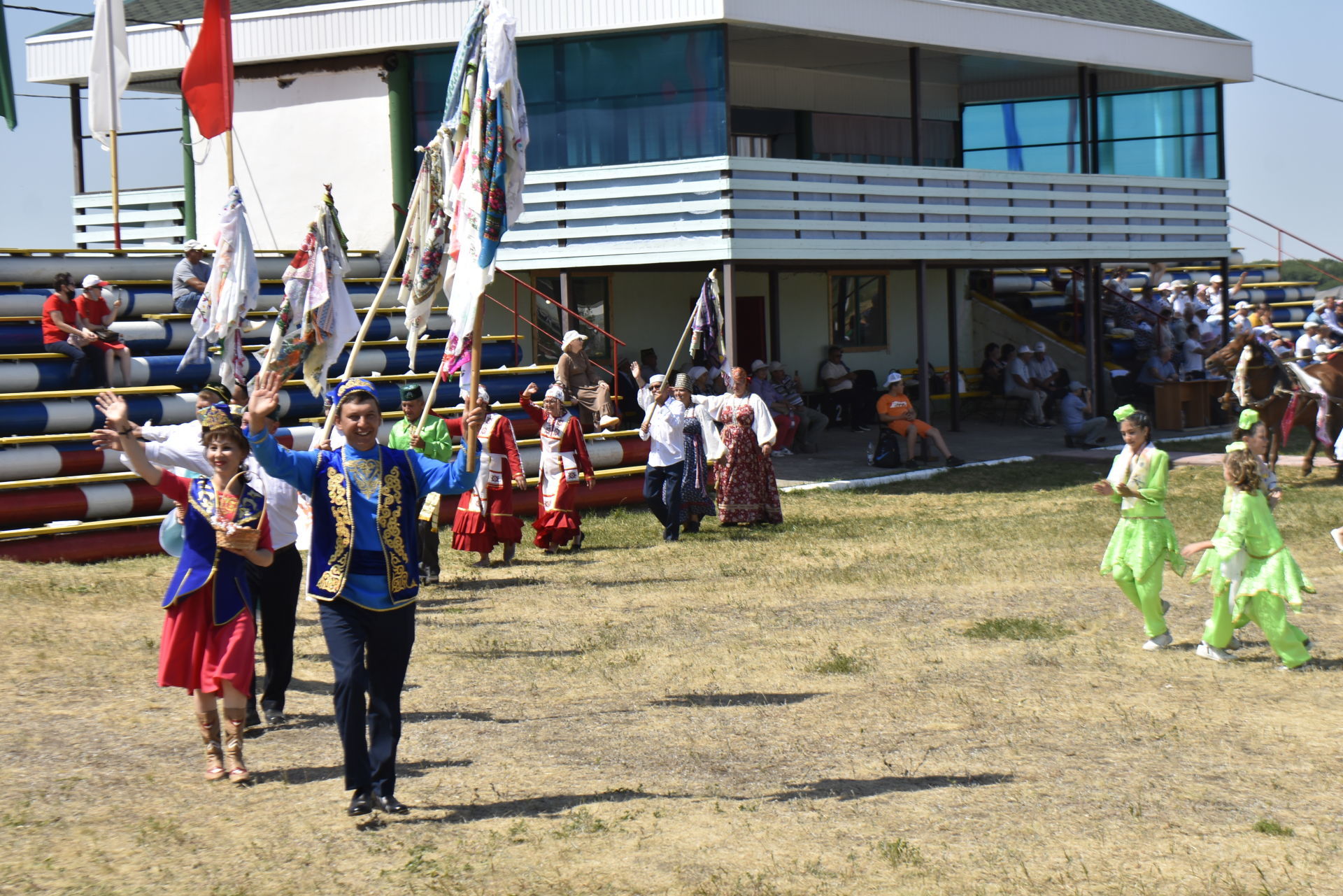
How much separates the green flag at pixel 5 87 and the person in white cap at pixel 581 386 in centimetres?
698

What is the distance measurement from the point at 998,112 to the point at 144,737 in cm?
2413

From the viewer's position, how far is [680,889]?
5.71m

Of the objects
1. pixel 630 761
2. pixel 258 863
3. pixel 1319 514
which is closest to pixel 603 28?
pixel 1319 514

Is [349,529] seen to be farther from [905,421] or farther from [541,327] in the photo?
[541,327]

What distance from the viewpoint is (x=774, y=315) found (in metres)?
25.1

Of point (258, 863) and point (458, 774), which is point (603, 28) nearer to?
point (458, 774)

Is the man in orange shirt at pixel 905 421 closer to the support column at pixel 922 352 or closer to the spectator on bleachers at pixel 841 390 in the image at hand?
the support column at pixel 922 352

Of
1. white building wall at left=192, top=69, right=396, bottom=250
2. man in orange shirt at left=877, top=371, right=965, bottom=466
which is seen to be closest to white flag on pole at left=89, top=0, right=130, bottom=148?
white building wall at left=192, top=69, right=396, bottom=250

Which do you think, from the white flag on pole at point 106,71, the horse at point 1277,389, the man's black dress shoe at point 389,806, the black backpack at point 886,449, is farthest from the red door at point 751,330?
the man's black dress shoe at point 389,806

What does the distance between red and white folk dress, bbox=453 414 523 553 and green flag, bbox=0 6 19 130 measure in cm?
479

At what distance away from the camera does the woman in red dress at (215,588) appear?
6.99m

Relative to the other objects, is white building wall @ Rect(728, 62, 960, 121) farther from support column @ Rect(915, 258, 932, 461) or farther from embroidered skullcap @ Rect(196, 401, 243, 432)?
embroidered skullcap @ Rect(196, 401, 243, 432)

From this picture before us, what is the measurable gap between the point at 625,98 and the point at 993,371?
34.1 feet

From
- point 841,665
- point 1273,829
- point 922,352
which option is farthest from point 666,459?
point 1273,829
